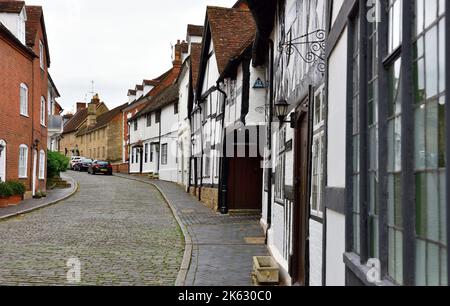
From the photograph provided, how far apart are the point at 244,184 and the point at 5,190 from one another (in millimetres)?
9243

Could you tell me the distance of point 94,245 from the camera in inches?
478

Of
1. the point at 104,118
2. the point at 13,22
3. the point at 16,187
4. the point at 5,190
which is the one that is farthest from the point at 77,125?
the point at 5,190

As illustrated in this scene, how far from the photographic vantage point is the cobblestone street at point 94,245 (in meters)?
8.87

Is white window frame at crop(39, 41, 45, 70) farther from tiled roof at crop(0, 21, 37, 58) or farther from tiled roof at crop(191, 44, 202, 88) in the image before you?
tiled roof at crop(191, 44, 202, 88)

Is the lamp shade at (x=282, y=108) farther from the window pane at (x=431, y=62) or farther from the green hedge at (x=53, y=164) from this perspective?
the green hedge at (x=53, y=164)

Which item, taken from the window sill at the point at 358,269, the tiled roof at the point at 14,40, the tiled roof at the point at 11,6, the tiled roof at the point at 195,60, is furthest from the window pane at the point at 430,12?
the tiled roof at the point at 195,60

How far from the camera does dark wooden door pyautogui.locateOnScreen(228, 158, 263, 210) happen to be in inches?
787

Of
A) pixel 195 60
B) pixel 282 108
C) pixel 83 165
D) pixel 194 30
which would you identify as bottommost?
pixel 83 165

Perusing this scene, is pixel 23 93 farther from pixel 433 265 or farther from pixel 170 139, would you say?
pixel 433 265

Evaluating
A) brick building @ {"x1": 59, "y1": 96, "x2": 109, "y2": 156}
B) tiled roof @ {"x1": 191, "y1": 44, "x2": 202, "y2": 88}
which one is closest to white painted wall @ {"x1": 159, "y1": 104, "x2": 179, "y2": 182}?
tiled roof @ {"x1": 191, "y1": 44, "x2": 202, "y2": 88}

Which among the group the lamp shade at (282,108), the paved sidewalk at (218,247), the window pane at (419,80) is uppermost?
the lamp shade at (282,108)

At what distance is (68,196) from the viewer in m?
26.2
